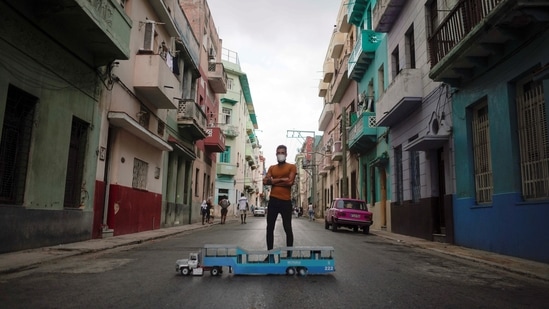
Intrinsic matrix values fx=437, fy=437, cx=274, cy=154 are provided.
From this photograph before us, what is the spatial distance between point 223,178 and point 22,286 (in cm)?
4531

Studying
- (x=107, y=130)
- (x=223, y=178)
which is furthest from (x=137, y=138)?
(x=223, y=178)

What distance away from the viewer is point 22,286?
5.54 m

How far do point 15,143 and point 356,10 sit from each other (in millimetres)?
21414

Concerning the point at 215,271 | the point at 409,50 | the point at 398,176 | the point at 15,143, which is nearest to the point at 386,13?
the point at 409,50

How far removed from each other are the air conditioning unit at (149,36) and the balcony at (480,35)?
397 inches

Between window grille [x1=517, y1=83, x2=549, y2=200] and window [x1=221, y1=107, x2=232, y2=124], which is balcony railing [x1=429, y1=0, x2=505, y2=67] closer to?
window grille [x1=517, y1=83, x2=549, y2=200]

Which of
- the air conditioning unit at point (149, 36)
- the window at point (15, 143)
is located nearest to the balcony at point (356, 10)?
the air conditioning unit at point (149, 36)

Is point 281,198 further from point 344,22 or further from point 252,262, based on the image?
point 344,22

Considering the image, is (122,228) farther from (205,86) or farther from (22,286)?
(205,86)

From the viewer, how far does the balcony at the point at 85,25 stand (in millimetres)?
9141

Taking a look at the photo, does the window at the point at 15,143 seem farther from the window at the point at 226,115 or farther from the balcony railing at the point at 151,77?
the window at the point at 226,115

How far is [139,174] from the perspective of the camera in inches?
674

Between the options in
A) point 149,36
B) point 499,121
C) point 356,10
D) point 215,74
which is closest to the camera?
point 499,121

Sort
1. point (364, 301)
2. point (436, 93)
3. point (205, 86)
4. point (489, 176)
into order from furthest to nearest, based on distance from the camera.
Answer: point (205, 86) → point (436, 93) → point (489, 176) → point (364, 301)
